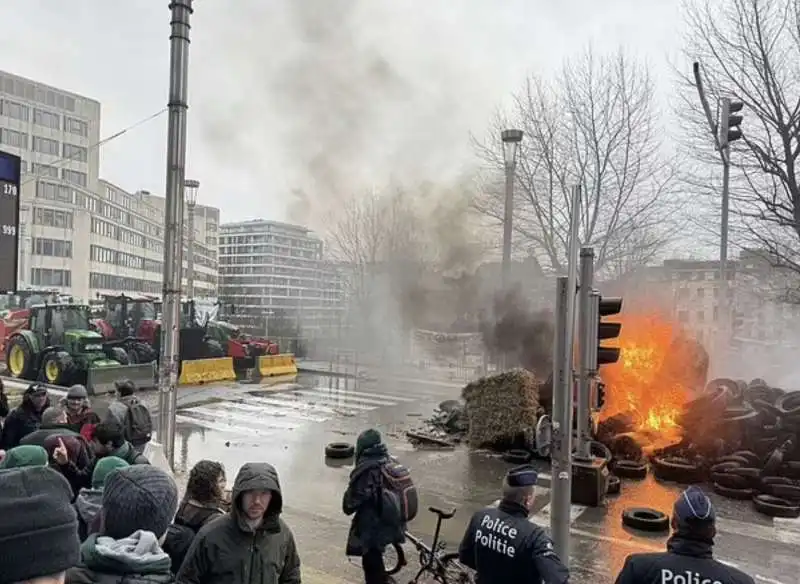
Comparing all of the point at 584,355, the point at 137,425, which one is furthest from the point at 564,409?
the point at 137,425

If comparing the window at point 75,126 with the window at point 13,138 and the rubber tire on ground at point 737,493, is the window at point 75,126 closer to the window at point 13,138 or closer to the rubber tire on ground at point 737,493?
the window at point 13,138

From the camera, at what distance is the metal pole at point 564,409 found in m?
4.51

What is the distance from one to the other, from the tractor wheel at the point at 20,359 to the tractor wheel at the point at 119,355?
2257 mm

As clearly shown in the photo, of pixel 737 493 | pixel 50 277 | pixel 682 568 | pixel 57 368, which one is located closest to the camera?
pixel 682 568

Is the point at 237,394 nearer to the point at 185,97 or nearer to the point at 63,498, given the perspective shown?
the point at 185,97

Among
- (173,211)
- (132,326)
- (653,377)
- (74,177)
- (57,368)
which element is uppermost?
(74,177)

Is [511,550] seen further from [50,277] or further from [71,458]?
[50,277]

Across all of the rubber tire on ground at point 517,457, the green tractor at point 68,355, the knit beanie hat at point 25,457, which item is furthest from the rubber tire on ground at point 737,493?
the green tractor at point 68,355

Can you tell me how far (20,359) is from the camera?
711 inches

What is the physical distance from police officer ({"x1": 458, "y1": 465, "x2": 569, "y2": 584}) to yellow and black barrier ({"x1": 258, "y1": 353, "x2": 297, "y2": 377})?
61.4 ft

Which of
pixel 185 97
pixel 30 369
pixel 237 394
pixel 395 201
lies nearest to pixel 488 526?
pixel 185 97

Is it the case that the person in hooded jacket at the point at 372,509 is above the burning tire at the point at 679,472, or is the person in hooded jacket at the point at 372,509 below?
above

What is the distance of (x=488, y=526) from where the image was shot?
3.39 m

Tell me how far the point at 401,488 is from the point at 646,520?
14.0 feet
